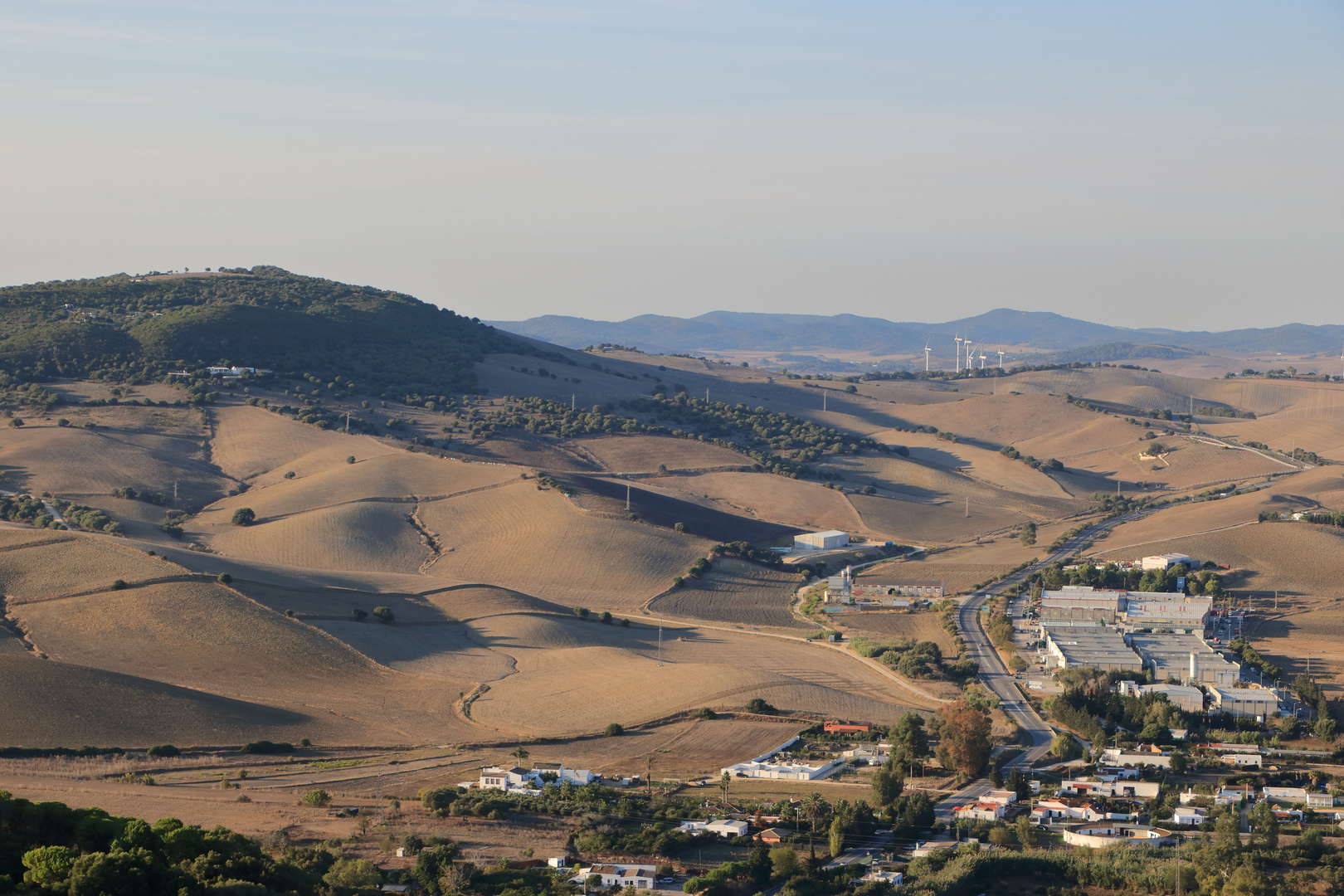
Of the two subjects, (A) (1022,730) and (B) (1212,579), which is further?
(B) (1212,579)

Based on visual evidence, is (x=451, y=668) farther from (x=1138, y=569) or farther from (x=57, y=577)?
(x=1138, y=569)

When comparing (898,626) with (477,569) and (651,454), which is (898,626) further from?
(651,454)

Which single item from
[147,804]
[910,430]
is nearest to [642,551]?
[147,804]

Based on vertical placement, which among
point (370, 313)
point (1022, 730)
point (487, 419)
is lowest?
point (1022, 730)

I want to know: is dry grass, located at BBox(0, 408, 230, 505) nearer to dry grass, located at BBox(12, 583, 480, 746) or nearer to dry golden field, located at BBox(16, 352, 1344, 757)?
dry golden field, located at BBox(16, 352, 1344, 757)

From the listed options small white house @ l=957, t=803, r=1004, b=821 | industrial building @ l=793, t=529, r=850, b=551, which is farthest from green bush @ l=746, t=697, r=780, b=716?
industrial building @ l=793, t=529, r=850, b=551
